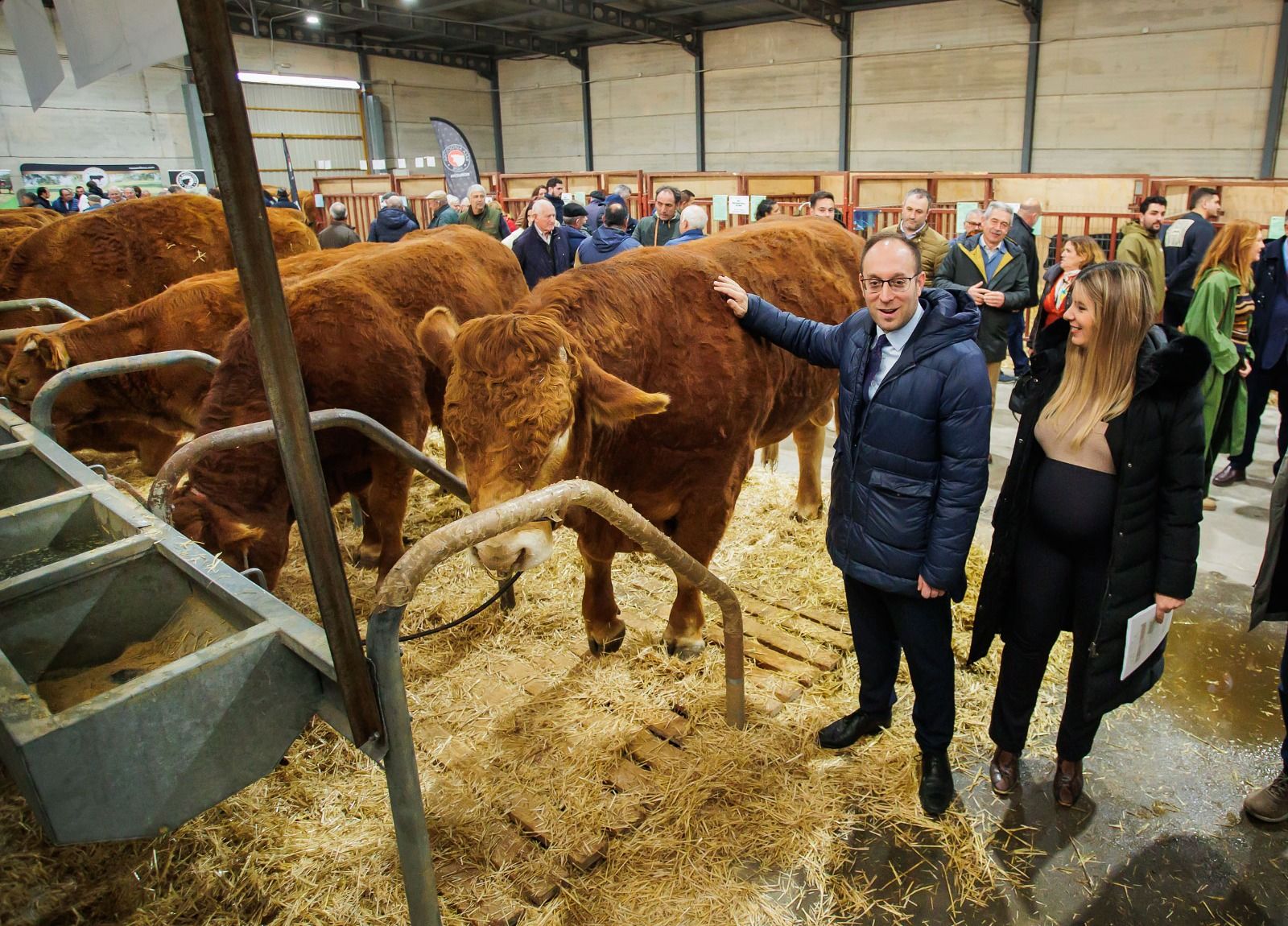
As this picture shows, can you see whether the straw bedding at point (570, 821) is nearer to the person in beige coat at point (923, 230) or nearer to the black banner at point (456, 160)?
the person in beige coat at point (923, 230)

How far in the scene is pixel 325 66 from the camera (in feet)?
81.7

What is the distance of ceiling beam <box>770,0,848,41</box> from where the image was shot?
1856 cm

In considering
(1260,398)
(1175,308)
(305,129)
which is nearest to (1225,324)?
(1260,398)

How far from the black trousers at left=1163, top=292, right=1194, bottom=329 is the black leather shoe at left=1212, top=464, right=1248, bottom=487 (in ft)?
6.45

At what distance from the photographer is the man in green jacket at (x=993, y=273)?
6418mm

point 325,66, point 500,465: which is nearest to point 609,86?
point 325,66

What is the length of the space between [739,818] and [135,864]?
200 cm

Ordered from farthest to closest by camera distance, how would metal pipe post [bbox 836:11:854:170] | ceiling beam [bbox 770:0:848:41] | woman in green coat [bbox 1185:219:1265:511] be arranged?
metal pipe post [bbox 836:11:854:170] → ceiling beam [bbox 770:0:848:41] → woman in green coat [bbox 1185:219:1265:511]

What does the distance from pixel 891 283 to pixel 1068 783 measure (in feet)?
6.47

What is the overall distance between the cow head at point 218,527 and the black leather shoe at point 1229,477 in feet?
21.4

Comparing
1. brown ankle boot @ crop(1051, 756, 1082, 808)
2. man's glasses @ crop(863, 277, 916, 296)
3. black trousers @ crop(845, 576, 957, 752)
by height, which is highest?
man's glasses @ crop(863, 277, 916, 296)

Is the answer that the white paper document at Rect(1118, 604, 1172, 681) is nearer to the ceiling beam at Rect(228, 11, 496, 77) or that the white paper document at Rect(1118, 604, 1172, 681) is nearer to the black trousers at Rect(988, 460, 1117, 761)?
the black trousers at Rect(988, 460, 1117, 761)

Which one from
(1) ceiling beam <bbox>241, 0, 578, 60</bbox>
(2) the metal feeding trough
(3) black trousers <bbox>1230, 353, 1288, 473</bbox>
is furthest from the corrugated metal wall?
(2) the metal feeding trough

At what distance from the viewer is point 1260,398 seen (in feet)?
19.4
